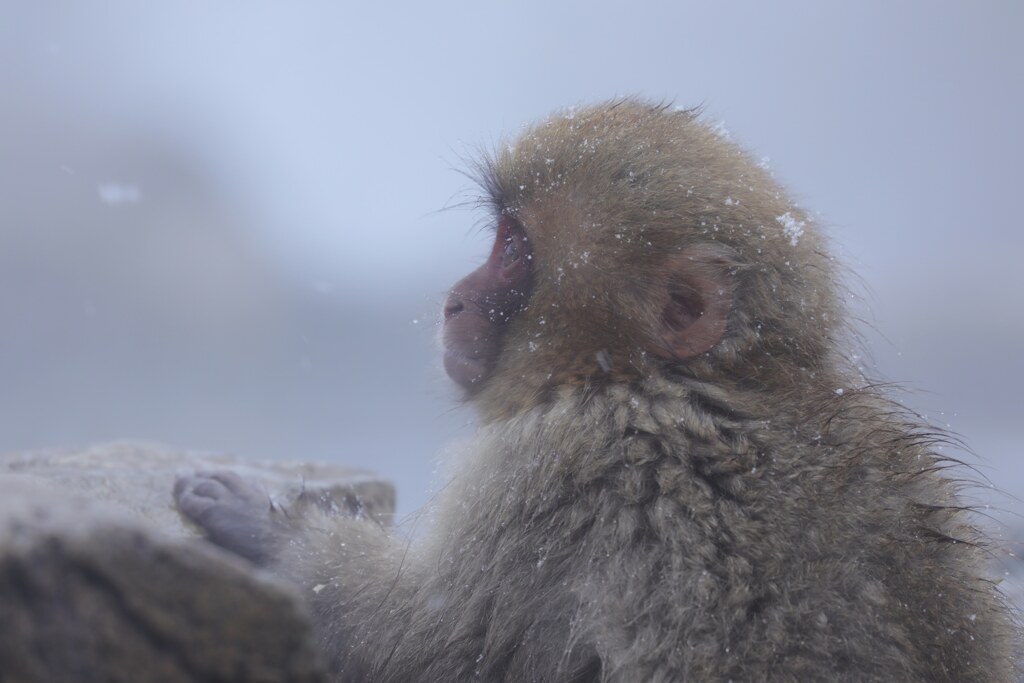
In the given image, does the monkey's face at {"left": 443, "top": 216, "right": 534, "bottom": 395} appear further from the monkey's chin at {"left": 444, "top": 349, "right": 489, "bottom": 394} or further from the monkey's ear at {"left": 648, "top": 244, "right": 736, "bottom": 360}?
the monkey's ear at {"left": 648, "top": 244, "right": 736, "bottom": 360}

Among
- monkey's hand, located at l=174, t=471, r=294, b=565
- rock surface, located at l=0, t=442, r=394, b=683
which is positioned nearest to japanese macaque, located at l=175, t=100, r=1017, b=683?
monkey's hand, located at l=174, t=471, r=294, b=565

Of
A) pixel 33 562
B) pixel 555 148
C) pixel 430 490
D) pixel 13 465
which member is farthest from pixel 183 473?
pixel 33 562

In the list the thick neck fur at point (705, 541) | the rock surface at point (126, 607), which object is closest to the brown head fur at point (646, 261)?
the thick neck fur at point (705, 541)

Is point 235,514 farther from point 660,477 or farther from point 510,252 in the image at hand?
point 660,477

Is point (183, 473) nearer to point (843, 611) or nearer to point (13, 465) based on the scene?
point (13, 465)

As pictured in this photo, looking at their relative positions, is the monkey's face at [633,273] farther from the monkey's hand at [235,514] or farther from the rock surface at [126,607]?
the rock surface at [126,607]
